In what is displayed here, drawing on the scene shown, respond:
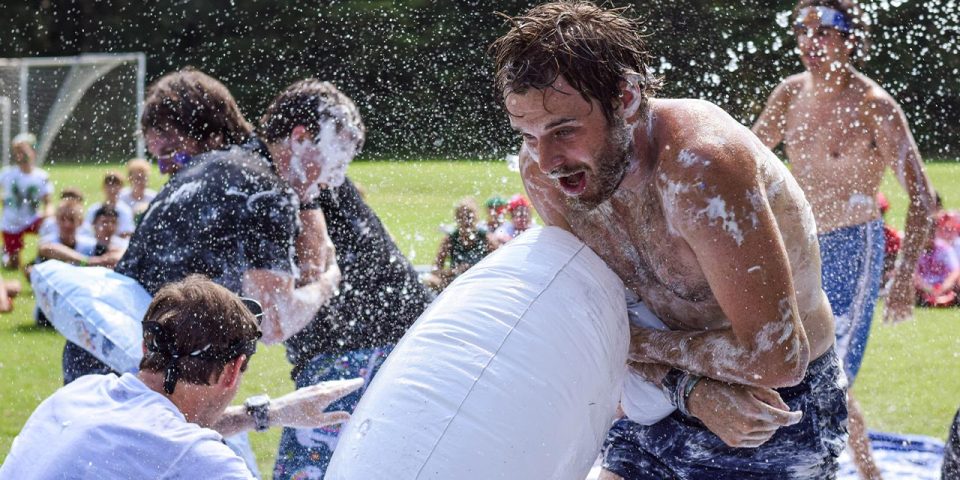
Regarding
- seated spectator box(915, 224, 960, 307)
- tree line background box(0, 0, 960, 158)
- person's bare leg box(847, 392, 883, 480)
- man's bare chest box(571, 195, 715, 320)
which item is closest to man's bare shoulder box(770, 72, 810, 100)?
person's bare leg box(847, 392, 883, 480)

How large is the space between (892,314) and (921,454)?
66cm

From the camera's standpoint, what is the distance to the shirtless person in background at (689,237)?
7.08ft

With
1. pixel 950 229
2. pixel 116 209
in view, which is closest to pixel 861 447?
pixel 950 229

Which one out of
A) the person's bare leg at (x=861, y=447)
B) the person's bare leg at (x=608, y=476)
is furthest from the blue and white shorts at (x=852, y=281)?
the person's bare leg at (x=608, y=476)

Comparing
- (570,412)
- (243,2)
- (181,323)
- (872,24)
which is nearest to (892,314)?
(570,412)

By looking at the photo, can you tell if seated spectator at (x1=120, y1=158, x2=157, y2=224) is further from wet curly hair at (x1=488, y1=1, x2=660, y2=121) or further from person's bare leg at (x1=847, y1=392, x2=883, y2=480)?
wet curly hair at (x1=488, y1=1, x2=660, y2=121)

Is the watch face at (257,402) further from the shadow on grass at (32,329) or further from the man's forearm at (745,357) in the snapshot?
the shadow on grass at (32,329)

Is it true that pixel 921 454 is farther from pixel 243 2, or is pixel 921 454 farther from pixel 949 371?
pixel 243 2

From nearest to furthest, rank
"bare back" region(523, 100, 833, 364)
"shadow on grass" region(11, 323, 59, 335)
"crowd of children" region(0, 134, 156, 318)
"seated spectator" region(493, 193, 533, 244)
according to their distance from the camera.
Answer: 1. "bare back" region(523, 100, 833, 364)
2. "seated spectator" region(493, 193, 533, 244)
3. "shadow on grass" region(11, 323, 59, 335)
4. "crowd of children" region(0, 134, 156, 318)

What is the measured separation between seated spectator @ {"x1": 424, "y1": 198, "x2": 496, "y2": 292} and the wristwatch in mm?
3313

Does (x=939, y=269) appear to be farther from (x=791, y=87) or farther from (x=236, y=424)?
(x=236, y=424)

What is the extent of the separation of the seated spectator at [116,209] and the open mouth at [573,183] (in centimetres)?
592

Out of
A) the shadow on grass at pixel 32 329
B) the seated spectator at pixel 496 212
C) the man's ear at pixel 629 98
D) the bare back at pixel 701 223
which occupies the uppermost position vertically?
the man's ear at pixel 629 98

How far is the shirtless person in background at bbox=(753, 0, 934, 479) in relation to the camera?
4473 millimetres
